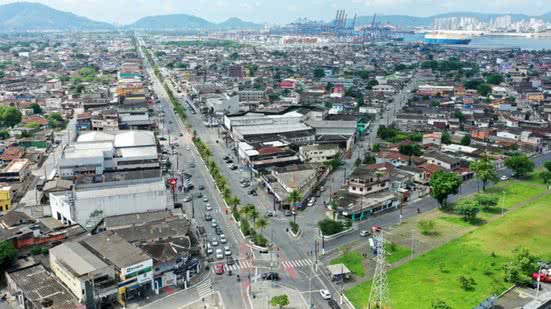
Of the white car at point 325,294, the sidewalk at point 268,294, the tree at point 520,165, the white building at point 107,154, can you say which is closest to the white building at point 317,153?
the white building at point 107,154

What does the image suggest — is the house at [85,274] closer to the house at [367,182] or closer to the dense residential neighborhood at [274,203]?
the dense residential neighborhood at [274,203]

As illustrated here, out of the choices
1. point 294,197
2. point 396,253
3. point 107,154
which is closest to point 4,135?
point 107,154

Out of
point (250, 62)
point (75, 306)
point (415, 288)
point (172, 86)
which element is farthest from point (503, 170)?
point (250, 62)

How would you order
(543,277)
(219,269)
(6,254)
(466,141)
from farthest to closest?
(466,141)
(219,269)
(6,254)
(543,277)

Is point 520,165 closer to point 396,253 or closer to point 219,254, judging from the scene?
point 396,253

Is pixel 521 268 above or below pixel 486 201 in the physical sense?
above

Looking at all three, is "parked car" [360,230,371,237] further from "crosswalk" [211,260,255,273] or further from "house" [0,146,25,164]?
"house" [0,146,25,164]
